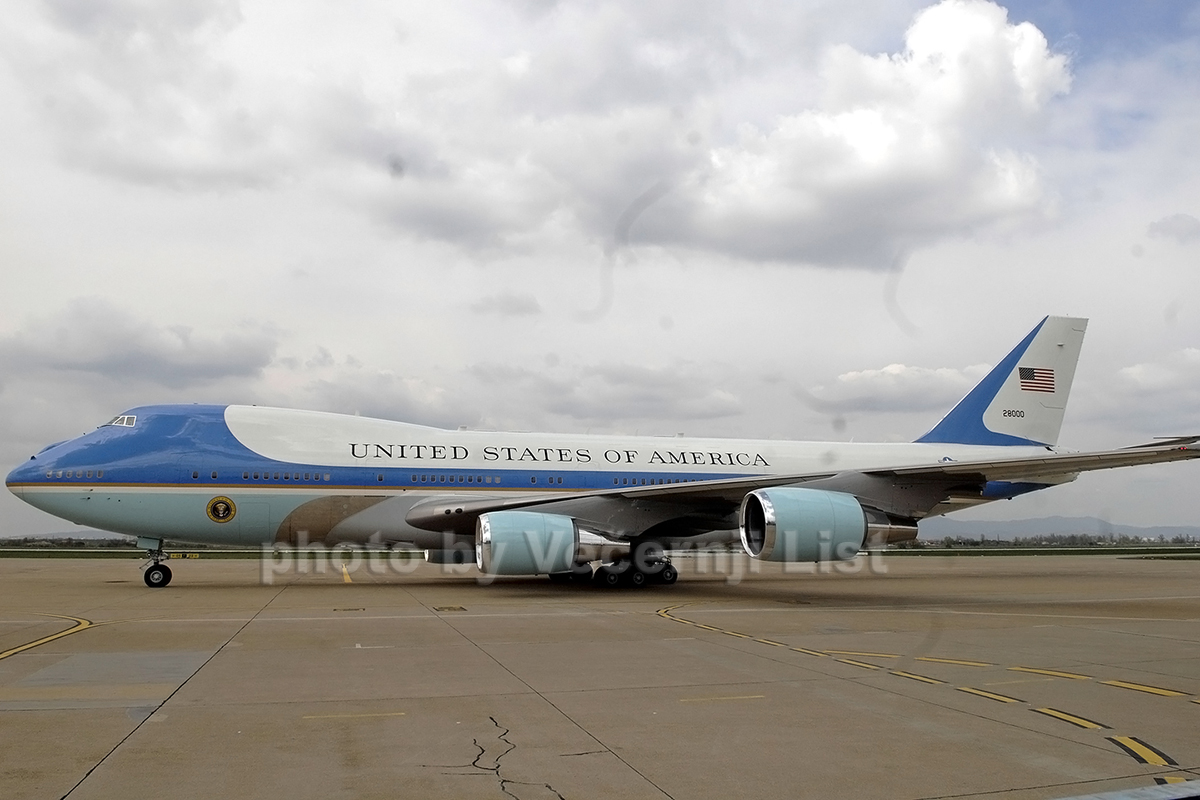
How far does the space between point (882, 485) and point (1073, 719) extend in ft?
41.0

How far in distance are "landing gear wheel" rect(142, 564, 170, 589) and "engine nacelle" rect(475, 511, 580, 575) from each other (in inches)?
308

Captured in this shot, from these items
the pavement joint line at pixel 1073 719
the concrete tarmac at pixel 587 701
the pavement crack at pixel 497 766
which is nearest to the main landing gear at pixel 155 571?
the concrete tarmac at pixel 587 701

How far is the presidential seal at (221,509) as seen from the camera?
20.3m

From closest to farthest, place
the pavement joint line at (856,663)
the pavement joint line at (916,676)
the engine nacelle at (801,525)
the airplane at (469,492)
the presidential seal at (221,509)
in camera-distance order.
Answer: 1. the pavement joint line at (916,676)
2. the pavement joint line at (856,663)
3. the engine nacelle at (801,525)
4. the airplane at (469,492)
5. the presidential seal at (221,509)

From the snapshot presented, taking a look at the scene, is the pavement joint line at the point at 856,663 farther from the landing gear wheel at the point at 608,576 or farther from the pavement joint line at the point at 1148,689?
the landing gear wheel at the point at 608,576

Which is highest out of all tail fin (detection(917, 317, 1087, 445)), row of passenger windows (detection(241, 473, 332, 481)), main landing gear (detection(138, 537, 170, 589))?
tail fin (detection(917, 317, 1087, 445))

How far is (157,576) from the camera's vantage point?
20.7 m

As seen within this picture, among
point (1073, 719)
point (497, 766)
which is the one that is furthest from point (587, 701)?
point (1073, 719)

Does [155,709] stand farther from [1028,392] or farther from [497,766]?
[1028,392]

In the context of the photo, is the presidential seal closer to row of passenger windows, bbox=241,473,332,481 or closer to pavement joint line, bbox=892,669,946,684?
row of passenger windows, bbox=241,473,332,481

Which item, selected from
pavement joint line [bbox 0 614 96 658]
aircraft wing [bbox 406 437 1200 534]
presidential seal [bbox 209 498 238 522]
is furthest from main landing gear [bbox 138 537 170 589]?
pavement joint line [bbox 0 614 96 658]

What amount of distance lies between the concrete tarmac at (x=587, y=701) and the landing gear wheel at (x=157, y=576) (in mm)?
4116

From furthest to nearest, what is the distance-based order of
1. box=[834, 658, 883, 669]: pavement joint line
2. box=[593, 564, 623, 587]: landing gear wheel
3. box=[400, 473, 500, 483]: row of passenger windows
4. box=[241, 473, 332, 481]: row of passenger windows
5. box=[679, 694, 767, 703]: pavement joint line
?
box=[400, 473, 500, 483]: row of passenger windows
box=[593, 564, 623, 587]: landing gear wheel
box=[241, 473, 332, 481]: row of passenger windows
box=[834, 658, 883, 669]: pavement joint line
box=[679, 694, 767, 703]: pavement joint line

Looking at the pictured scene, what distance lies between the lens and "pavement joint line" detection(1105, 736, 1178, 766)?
19.4ft
